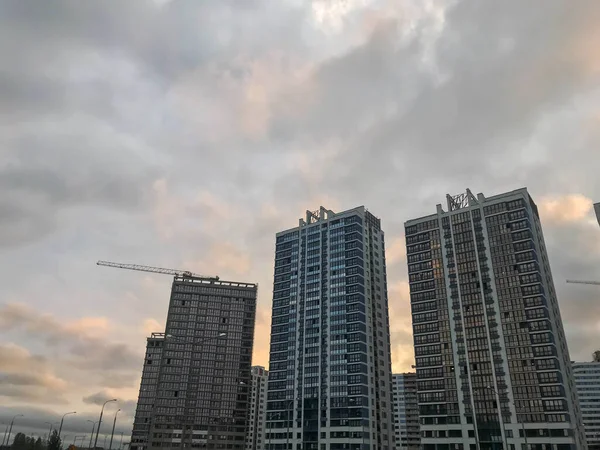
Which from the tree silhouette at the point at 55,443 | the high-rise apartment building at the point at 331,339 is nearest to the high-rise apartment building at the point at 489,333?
the high-rise apartment building at the point at 331,339

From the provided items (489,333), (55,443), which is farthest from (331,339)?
(55,443)

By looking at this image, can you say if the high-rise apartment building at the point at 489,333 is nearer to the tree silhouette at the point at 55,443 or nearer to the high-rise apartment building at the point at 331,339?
the high-rise apartment building at the point at 331,339

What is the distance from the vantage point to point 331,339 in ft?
532

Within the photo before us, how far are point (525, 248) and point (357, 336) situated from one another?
197 feet

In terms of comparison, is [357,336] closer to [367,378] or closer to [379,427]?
[367,378]

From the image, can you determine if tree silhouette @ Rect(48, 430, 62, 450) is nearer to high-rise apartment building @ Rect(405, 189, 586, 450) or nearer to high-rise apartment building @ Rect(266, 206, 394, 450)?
high-rise apartment building @ Rect(266, 206, 394, 450)

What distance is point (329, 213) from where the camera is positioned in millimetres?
191250

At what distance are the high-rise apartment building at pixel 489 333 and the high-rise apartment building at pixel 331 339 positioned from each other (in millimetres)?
20538

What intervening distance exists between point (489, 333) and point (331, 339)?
2102 inches

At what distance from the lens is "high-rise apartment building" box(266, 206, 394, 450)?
150 m

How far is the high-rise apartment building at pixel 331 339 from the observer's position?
150 m

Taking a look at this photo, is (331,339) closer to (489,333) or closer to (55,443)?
(489,333)

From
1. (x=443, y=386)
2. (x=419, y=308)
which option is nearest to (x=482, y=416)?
(x=443, y=386)

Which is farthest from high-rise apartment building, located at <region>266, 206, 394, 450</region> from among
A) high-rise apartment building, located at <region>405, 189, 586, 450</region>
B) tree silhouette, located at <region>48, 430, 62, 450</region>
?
tree silhouette, located at <region>48, 430, 62, 450</region>
